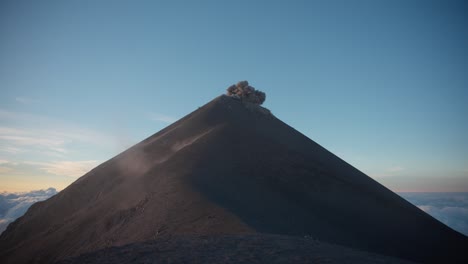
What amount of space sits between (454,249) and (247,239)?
1873 cm

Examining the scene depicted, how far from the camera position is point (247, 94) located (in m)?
46.4

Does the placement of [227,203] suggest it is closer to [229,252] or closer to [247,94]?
[229,252]

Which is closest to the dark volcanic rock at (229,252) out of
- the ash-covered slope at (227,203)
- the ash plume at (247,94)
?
the ash-covered slope at (227,203)

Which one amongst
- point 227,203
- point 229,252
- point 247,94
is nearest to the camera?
point 229,252

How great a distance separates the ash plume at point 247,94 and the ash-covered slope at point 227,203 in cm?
956

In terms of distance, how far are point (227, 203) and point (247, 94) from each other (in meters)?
29.7

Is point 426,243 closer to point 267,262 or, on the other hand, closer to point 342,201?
point 342,201

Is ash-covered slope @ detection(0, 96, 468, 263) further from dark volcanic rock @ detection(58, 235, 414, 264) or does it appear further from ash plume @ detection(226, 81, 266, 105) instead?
ash plume @ detection(226, 81, 266, 105)

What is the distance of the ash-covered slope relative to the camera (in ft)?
57.1

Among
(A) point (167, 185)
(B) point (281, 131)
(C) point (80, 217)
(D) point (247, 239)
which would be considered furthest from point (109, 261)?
(B) point (281, 131)

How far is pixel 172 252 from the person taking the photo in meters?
11.0

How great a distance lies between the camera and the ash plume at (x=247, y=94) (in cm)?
4566

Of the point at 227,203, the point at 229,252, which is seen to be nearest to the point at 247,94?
the point at 227,203

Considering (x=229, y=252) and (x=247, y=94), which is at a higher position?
(x=247, y=94)
